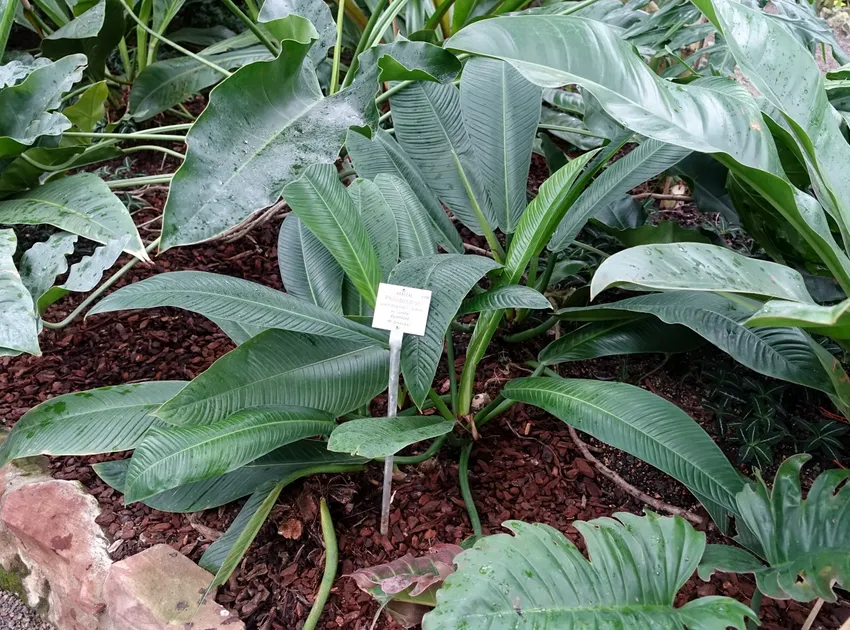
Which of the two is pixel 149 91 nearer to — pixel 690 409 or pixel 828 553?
pixel 690 409

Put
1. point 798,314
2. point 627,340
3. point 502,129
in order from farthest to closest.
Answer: point 502,129 < point 627,340 < point 798,314

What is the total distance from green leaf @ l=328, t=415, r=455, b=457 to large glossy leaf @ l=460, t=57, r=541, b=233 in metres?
0.52

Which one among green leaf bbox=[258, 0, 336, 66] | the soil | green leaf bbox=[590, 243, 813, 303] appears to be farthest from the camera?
green leaf bbox=[258, 0, 336, 66]

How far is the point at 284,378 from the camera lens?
3.16 ft

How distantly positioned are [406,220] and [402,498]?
0.51 metres

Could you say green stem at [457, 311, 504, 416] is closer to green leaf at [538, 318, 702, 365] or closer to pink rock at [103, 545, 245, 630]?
green leaf at [538, 318, 702, 365]

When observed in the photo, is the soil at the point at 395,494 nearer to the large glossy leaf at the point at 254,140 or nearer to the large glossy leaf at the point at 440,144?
the large glossy leaf at the point at 440,144

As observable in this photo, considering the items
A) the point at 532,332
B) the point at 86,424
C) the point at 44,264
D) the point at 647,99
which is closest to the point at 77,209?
the point at 44,264

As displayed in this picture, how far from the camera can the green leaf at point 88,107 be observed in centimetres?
148

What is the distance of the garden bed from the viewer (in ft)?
3.24

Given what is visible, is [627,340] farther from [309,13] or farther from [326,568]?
[309,13]

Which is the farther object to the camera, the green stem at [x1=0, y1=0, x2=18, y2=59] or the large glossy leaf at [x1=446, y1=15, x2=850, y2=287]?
the green stem at [x1=0, y1=0, x2=18, y2=59]

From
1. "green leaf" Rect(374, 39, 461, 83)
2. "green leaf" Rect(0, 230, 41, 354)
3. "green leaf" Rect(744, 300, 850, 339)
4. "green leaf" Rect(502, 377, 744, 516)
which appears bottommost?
"green leaf" Rect(502, 377, 744, 516)

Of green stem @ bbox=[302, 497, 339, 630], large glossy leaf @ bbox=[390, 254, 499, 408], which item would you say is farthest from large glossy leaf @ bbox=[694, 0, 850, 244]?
green stem @ bbox=[302, 497, 339, 630]
